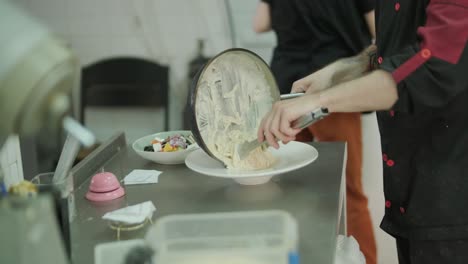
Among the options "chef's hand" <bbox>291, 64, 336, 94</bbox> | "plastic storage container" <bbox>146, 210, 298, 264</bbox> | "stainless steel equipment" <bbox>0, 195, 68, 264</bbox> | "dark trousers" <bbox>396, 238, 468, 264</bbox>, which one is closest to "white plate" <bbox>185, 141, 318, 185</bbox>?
"chef's hand" <bbox>291, 64, 336, 94</bbox>

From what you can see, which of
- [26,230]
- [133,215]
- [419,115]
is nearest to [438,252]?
[419,115]

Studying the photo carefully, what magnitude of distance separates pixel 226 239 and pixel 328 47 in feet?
4.60

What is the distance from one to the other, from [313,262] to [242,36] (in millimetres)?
2168

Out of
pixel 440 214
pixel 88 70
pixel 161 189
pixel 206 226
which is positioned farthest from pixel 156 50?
pixel 206 226

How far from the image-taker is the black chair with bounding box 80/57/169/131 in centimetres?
300

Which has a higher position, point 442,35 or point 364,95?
point 442,35

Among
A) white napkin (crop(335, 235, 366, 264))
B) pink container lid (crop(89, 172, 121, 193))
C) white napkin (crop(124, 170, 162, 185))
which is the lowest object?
white napkin (crop(335, 235, 366, 264))

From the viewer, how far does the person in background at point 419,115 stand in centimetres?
101

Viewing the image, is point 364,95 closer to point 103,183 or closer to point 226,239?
point 226,239

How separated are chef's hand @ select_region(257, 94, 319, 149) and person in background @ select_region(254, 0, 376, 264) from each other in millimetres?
922

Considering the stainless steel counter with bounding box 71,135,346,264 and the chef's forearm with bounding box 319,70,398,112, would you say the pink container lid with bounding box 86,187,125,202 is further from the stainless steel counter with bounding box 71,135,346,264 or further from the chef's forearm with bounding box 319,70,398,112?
the chef's forearm with bounding box 319,70,398,112

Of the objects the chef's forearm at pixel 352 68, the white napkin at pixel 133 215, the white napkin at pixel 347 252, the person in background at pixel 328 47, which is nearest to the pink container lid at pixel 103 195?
the white napkin at pixel 133 215

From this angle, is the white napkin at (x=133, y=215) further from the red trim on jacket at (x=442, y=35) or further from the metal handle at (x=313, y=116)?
the red trim on jacket at (x=442, y=35)

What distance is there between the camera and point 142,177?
4.47 feet
